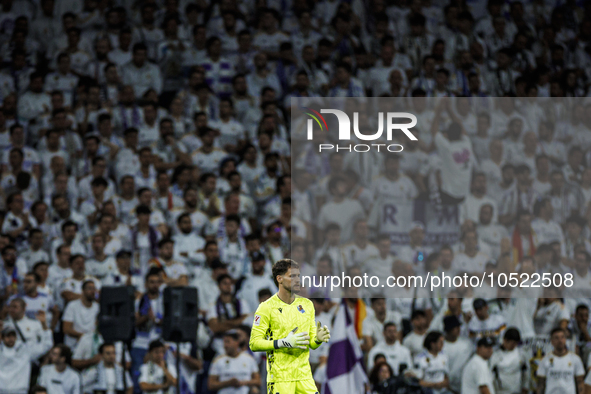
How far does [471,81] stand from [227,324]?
22.6 ft

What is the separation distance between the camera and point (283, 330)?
7.51m

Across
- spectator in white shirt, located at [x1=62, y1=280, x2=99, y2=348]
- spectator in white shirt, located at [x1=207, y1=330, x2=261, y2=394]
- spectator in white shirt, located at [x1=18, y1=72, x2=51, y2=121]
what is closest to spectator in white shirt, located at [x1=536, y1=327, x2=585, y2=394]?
spectator in white shirt, located at [x1=207, y1=330, x2=261, y2=394]

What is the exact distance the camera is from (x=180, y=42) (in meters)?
15.4

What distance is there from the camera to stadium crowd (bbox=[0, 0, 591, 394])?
11.7 meters

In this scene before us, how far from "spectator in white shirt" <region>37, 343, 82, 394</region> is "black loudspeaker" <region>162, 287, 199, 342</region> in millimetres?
1488

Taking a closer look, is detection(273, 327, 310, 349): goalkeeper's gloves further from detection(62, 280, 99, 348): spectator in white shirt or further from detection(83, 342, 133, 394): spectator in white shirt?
detection(62, 280, 99, 348): spectator in white shirt

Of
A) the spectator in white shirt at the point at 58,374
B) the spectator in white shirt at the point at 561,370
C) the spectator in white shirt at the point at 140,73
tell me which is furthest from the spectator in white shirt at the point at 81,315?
the spectator in white shirt at the point at 561,370

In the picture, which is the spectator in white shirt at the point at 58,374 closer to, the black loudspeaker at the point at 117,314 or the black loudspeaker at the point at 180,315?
the black loudspeaker at the point at 117,314

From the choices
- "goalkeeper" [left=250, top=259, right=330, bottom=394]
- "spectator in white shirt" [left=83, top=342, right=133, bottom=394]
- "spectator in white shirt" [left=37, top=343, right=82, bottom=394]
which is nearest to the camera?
"goalkeeper" [left=250, top=259, right=330, bottom=394]

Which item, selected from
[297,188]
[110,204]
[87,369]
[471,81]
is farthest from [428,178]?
[87,369]

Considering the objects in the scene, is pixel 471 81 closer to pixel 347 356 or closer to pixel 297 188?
pixel 297 188

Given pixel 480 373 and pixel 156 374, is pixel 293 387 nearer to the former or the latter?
A: pixel 156 374

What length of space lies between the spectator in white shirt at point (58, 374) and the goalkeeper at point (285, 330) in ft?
15.0

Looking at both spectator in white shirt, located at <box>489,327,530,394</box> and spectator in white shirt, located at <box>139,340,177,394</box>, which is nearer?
spectator in white shirt, located at <box>139,340,177,394</box>
